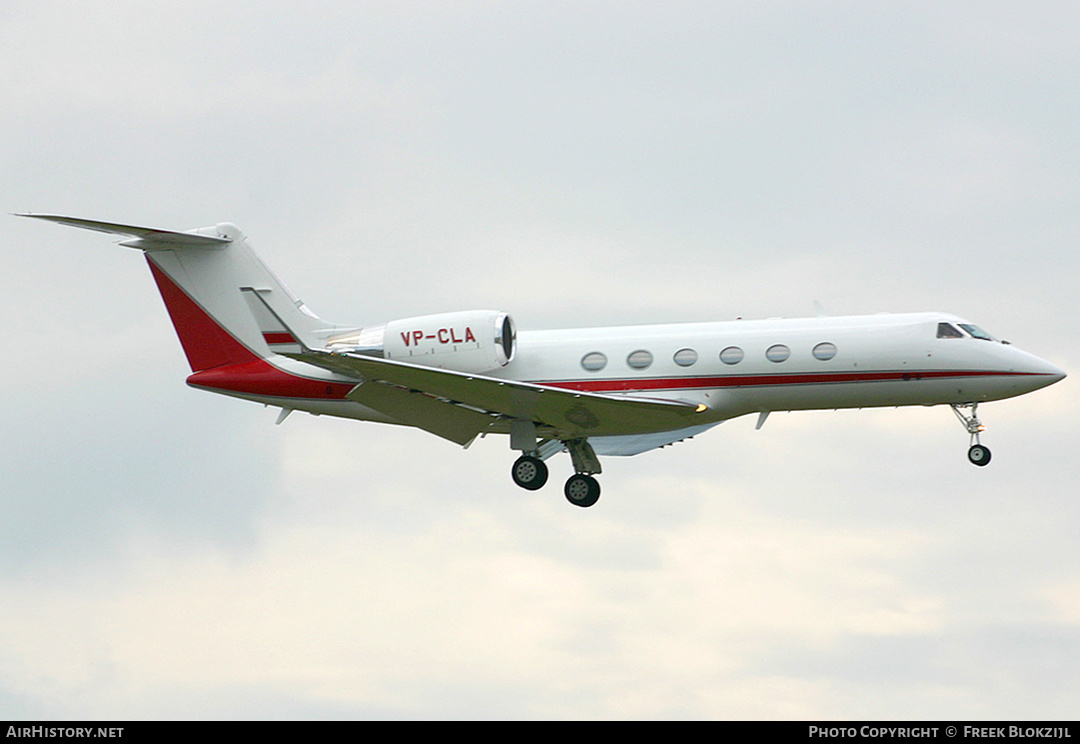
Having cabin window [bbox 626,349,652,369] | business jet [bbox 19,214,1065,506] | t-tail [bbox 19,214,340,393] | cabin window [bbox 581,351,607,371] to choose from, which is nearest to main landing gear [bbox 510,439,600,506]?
business jet [bbox 19,214,1065,506]

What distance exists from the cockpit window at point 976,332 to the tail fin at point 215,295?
11.4m

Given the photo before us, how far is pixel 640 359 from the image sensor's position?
24875 mm

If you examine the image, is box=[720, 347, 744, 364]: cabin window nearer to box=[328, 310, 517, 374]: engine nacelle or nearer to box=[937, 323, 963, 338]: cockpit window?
box=[937, 323, 963, 338]: cockpit window

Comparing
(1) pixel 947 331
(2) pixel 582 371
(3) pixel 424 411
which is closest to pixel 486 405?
(3) pixel 424 411

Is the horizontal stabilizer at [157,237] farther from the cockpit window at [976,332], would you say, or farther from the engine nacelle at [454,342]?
the cockpit window at [976,332]

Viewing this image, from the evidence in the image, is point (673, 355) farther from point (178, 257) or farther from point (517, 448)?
point (178, 257)

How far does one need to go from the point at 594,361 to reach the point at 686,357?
1.65m

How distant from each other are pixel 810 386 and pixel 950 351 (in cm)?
245

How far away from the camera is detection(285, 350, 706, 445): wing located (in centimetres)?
2298

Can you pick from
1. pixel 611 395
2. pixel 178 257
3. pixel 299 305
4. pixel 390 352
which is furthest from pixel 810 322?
pixel 178 257

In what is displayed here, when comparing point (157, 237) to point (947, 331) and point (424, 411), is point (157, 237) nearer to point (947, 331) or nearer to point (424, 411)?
point (424, 411)

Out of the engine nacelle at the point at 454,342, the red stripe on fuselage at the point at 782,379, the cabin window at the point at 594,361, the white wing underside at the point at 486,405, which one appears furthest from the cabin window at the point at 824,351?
the engine nacelle at the point at 454,342

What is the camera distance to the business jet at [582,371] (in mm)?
24016

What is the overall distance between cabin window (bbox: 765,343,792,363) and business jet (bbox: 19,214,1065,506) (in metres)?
0.02
